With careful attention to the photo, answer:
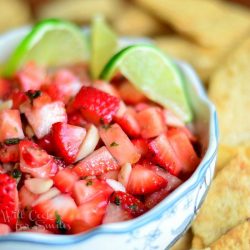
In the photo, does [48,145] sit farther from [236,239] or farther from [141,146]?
[236,239]

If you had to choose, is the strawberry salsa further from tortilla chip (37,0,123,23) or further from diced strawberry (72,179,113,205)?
tortilla chip (37,0,123,23)

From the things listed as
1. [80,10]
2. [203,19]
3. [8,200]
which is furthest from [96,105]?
[80,10]

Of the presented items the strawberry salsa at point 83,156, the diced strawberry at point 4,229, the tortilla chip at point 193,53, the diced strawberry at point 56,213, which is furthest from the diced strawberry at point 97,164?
the tortilla chip at point 193,53

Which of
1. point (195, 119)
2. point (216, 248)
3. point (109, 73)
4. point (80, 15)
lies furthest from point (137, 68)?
point (80, 15)

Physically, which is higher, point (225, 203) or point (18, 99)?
point (18, 99)

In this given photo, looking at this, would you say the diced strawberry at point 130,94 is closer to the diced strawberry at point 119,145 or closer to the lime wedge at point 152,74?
the lime wedge at point 152,74
